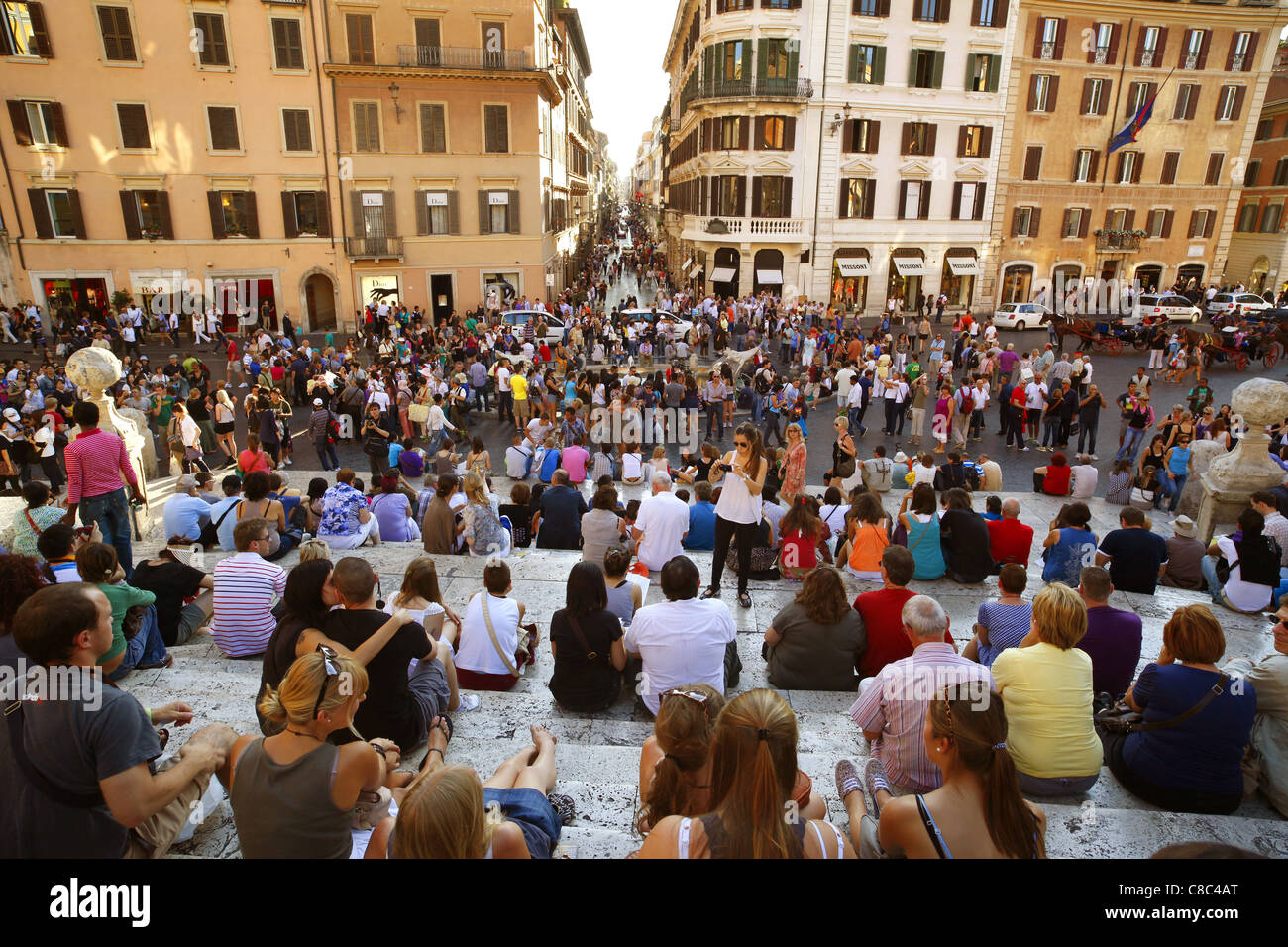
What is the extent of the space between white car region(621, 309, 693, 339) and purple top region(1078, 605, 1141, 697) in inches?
813

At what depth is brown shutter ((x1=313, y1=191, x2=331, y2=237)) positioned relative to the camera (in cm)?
2664

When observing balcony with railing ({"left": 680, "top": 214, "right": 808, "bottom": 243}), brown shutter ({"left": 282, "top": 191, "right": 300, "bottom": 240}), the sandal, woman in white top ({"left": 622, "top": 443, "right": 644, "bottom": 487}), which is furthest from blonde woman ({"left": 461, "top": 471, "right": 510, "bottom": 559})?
balcony with railing ({"left": 680, "top": 214, "right": 808, "bottom": 243})

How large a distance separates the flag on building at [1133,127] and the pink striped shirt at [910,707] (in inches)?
1318

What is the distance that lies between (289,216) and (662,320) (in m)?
14.0

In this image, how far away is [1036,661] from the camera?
3578mm

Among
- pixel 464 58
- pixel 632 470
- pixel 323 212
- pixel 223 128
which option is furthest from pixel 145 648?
pixel 223 128

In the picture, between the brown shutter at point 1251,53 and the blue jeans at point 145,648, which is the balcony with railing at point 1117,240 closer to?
the brown shutter at point 1251,53

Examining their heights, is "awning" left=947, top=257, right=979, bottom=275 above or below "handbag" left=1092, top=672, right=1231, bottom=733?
above

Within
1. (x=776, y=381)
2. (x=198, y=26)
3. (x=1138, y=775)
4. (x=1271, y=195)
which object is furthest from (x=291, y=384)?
(x=1271, y=195)

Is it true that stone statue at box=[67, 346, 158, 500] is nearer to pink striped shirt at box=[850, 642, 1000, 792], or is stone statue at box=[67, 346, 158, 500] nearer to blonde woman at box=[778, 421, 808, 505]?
pink striped shirt at box=[850, 642, 1000, 792]

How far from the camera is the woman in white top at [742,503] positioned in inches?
224

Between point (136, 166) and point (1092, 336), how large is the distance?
33.1 m

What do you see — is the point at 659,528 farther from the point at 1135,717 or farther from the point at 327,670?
the point at 327,670

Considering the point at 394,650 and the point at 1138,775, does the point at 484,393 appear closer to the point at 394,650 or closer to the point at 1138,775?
the point at 394,650
